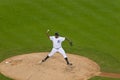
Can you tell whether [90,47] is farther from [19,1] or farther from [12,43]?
[19,1]

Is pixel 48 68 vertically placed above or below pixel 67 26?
below

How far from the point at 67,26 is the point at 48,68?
8245 millimetres

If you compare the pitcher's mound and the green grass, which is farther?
the green grass

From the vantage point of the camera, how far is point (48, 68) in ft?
56.7

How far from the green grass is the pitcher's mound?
89cm

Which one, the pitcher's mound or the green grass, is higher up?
the green grass

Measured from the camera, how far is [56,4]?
92.5 ft

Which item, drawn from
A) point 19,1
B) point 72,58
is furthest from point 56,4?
point 72,58

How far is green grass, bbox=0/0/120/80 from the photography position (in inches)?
819

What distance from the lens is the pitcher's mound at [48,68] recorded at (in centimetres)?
1630

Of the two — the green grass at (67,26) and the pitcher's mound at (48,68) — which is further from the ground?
the green grass at (67,26)

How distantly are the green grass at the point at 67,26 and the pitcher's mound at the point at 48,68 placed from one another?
891 mm

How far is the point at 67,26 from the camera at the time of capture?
25.0 meters

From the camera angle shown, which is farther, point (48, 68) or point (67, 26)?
point (67, 26)
